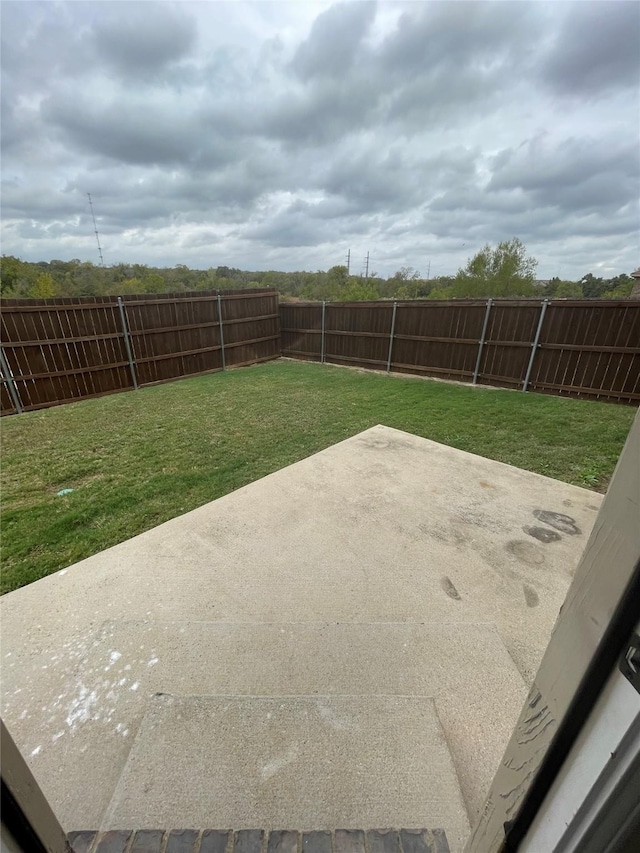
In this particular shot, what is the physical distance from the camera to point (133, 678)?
1688mm

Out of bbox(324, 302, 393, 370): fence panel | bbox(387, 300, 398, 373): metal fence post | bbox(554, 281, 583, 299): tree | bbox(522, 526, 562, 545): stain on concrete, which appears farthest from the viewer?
bbox(554, 281, 583, 299): tree

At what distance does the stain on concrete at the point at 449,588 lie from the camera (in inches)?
85.6

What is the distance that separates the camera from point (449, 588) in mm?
2232

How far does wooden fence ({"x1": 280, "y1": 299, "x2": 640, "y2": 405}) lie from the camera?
6.52 meters

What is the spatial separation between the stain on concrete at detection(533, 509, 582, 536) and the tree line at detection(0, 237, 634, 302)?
1917cm

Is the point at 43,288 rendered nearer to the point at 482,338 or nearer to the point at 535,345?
the point at 482,338

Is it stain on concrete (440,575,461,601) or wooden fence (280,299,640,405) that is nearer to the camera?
stain on concrete (440,575,461,601)

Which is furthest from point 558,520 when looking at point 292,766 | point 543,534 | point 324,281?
point 324,281

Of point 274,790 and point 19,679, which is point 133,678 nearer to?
point 19,679

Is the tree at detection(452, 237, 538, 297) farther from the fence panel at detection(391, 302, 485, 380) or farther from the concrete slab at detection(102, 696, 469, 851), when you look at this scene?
the concrete slab at detection(102, 696, 469, 851)

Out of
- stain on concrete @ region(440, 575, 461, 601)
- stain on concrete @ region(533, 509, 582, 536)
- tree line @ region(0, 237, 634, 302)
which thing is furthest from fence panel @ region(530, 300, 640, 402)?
tree line @ region(0, 237, 634, 302)

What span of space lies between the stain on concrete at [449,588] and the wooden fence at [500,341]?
6.45m

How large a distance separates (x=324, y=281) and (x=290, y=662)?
45567 mm

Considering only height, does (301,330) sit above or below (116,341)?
below
